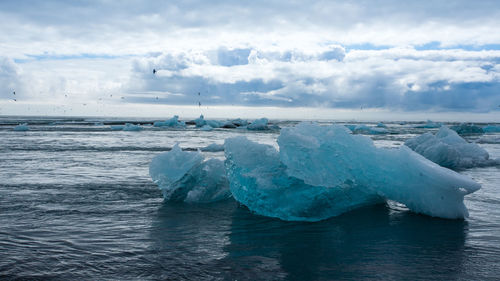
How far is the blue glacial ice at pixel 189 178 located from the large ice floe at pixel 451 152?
7.99m

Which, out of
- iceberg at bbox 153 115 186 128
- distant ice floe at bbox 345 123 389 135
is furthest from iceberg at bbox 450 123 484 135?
iceberg at bbox 153 115 186 128

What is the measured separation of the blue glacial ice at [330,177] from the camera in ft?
18.7

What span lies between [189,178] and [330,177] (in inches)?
111

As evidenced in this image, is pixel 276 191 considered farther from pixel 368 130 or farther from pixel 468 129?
pixel 468 129

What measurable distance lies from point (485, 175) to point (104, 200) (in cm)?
975

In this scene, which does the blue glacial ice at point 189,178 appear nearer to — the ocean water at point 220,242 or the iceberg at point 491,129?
the ocean water at point 220,242

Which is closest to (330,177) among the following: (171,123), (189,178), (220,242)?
(220,242)

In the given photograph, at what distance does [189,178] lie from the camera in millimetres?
7094

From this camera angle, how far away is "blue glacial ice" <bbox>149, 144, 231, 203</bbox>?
6.95m

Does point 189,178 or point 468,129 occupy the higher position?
point 468,129

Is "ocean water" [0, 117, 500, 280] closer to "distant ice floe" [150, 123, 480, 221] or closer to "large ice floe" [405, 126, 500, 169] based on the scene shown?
"distant ice floe" [150, 123, 480, 221]

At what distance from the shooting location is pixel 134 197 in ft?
23.3

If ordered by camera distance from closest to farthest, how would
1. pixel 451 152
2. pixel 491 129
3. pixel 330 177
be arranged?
pixel 330 177, pixel 451 152, pixel 491 129

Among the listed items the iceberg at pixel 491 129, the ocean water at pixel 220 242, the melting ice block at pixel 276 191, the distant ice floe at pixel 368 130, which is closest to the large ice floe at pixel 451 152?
the ocean water at pixel 220 242
